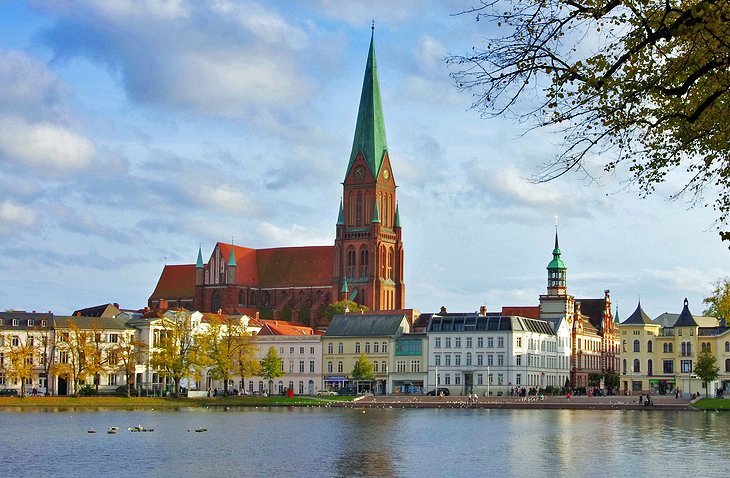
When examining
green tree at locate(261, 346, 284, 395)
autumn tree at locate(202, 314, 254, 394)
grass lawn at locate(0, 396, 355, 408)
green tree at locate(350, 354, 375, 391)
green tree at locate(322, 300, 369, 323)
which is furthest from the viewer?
green tree at locate(322, 300, 369, 323)

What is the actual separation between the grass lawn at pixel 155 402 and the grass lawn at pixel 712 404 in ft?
113

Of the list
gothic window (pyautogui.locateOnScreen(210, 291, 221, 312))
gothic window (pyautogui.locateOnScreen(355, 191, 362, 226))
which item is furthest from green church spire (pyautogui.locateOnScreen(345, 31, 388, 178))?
gothic window (pyautogui.locateOnScreen(210, 291, 221, 312))

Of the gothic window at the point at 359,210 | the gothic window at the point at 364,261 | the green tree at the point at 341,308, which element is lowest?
the green tree at the point at 341,308

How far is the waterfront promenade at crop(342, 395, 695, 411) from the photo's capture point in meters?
102

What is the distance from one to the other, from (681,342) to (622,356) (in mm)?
7503

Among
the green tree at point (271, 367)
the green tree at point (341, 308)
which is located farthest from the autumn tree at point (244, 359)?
the green tree at point (341, 308)

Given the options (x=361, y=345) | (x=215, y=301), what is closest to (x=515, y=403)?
(x=361, y=345)

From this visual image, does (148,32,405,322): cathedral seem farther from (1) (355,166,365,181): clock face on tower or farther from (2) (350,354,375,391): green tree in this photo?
(2) (350,354,375,391): green tree

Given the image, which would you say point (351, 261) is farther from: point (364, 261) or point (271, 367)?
point (271, 367)

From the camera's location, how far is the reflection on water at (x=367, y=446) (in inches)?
1710

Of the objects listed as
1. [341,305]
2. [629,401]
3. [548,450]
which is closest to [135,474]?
[548,450]

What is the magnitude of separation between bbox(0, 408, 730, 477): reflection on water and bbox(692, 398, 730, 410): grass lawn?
442 inches

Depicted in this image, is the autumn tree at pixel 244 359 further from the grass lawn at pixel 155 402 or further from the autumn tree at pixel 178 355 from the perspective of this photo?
the autumn tree at pixel 178 355

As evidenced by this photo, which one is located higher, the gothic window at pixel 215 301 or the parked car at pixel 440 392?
the gothic window at pixel 215 301
